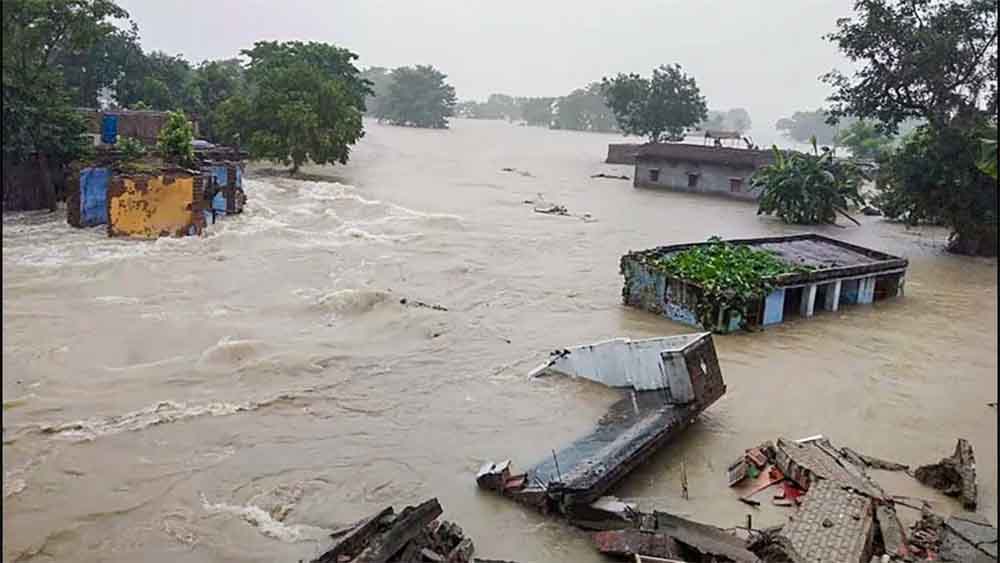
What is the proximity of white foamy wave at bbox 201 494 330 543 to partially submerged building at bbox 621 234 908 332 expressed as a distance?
872 centimetres

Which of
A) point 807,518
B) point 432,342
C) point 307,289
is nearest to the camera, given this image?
point 807,518

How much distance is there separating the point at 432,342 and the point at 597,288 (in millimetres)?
5644

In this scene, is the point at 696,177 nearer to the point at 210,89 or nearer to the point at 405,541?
the point at 210,89

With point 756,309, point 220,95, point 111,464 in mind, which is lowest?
point 111,464

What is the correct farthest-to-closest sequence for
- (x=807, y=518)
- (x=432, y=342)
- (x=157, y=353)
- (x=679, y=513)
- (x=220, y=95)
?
(x=220, y=95), (x=432, y=342), (x=157, y=353), (x=679, y=513), (x=807, y=518)

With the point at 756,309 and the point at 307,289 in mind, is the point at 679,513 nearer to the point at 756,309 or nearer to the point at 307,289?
the point at 756,309

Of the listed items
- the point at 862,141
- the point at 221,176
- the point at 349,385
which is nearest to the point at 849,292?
the point at 349,385

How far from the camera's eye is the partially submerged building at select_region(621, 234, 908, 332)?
14.5 m

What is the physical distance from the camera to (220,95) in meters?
41.1

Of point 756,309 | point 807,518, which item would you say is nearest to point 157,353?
point 807,518

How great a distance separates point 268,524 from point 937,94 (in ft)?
72.5

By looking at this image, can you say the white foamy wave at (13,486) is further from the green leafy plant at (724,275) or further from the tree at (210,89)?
the tree at (210,89)

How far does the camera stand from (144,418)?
945 centimetres

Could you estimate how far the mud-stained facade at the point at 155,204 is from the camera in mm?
18688
